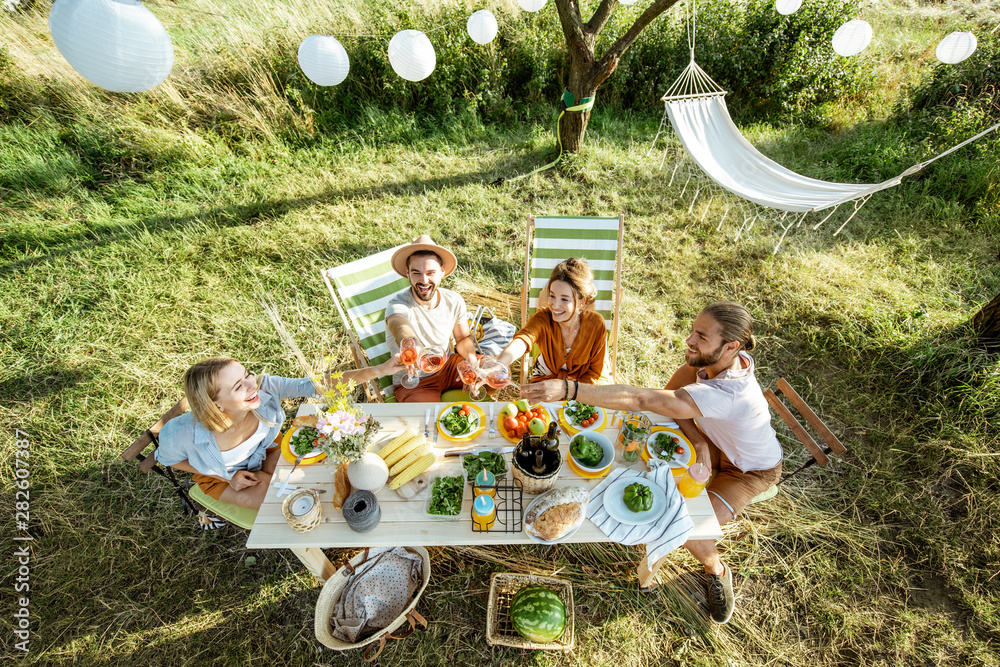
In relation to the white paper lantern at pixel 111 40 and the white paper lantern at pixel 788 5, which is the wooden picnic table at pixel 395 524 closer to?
the white paper lantern at pixel 111 40

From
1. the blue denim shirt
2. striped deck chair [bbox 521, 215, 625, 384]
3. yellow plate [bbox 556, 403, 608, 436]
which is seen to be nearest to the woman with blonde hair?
the blue denim shirt

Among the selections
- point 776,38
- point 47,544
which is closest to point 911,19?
point 776,38

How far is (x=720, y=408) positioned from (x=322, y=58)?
15.2 ft

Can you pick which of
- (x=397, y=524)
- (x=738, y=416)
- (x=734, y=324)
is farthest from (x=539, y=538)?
(x=734, y=324)

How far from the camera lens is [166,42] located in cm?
294

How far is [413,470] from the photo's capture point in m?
2.36

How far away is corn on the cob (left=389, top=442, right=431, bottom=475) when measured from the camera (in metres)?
2.38

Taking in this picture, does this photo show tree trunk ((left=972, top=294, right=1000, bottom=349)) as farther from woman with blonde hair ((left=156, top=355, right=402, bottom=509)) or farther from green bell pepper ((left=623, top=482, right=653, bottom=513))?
woman with blonde hair ((left=156, top=355, right=402, bottom=509))

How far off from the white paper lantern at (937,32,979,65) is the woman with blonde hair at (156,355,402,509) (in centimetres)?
829

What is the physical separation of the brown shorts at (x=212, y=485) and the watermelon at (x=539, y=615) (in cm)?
186

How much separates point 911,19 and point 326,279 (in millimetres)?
13713

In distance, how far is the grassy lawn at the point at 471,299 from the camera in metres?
2.81

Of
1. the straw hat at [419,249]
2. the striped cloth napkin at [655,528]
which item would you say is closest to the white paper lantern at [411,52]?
the straw hat at [419,249]

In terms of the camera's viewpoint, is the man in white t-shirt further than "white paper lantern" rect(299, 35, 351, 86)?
No
